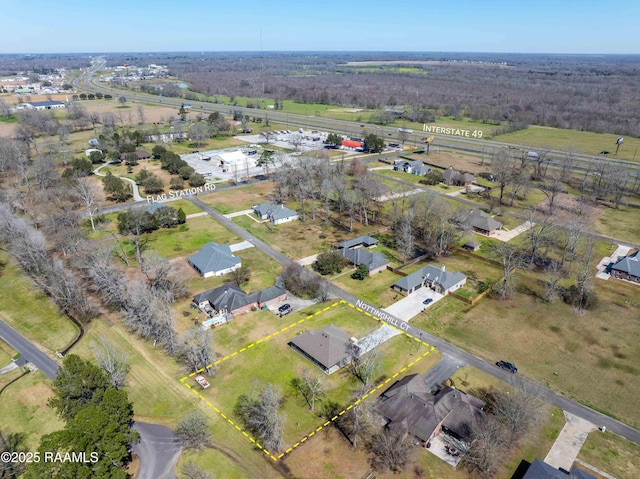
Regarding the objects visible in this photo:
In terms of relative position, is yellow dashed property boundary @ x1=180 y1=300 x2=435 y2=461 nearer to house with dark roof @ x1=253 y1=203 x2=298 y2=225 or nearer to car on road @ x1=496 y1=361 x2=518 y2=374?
car on road @ x1=496 y1=361 x2=518 y2=374

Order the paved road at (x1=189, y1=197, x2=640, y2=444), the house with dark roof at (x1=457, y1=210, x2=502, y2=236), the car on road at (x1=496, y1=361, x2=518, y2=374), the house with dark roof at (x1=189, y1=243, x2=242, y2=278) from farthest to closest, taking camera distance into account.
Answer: the house with dark roof at (x1=457, y1=210, x2=502, y2=236)
the house with dark roof at (x1=189, y1=243, x2=242, y2=278)
the car on road at (x1=496, y1=361, x2=518, y2=374)
the paved road at (x1=189, y1=197, x2=640, y2=444)

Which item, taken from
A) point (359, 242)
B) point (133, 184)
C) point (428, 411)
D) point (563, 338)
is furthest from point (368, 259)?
point (133, 184)

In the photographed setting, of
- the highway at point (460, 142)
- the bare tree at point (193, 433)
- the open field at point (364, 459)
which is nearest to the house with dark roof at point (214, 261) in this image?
the bare tree at point (193, 433)

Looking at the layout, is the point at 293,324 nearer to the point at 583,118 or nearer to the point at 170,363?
the point at 170,363

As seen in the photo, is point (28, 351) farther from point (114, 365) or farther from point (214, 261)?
point (214, 261)

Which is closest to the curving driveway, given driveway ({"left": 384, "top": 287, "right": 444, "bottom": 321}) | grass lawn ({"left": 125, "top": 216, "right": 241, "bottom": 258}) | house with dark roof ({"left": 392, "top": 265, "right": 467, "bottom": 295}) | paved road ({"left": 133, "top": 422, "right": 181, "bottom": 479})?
grass lawn ({"left": 125, "top": 216, "right": 241, "bottom": 258})

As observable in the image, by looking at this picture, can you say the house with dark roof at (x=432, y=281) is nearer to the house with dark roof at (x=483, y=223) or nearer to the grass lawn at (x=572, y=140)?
the house with dark roof at (x=483, y=223)
